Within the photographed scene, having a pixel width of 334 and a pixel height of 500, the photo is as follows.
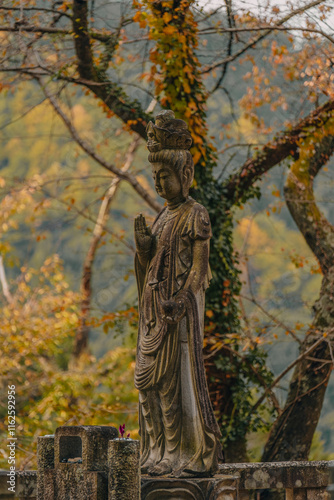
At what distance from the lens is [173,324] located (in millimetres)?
5609

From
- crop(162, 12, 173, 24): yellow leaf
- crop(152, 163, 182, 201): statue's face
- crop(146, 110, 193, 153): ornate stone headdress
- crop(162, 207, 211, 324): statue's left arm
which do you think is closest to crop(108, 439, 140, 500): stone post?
crop(162, 207, 211, 324): statue's left arm

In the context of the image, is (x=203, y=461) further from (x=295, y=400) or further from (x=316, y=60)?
(x=316, y=60)

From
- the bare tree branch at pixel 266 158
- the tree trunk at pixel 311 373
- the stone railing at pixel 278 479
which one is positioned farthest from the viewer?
the bare tree branch at pixel 266 158

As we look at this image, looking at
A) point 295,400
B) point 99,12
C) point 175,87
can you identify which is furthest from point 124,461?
point 99,12

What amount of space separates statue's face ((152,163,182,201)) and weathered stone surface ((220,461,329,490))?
2312mm

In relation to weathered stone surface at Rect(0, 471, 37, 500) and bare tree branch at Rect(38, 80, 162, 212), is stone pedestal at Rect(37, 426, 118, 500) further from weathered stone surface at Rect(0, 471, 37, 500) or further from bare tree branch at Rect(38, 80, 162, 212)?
bare tree branch at Rect(38, 80, 162, 212)

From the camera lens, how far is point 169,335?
5.68m

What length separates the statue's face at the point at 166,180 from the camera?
594 centimetres

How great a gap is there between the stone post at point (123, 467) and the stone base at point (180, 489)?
55cm

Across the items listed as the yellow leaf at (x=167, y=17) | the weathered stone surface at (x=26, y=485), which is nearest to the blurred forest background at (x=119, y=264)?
the yellow leaf at (x=167, y=17)

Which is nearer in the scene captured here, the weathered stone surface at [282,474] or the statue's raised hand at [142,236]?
the statue's raised hand at [142,236]

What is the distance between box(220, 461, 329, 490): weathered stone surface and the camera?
6.38 m

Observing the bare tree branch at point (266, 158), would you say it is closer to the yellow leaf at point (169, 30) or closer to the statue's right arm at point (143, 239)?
the yellow leaf at point (169, 30)

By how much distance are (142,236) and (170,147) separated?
0.72m
